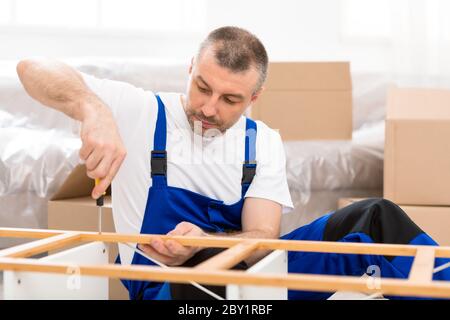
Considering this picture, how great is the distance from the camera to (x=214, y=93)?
4.82 feet

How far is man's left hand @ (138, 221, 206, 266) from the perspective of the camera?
3.78 ft

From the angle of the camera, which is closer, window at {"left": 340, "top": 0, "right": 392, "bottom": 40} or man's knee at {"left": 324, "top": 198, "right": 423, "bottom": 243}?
man's knee at {"left": 324, "top": 198, "right": 423, "bottom": 243}

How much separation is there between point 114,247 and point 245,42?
84 cm

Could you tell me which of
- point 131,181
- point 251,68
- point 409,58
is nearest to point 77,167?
point 131,181

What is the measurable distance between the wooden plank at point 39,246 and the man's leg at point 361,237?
0.44 metres

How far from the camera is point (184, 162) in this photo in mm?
1522

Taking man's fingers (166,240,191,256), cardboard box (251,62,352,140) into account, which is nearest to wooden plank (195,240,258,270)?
man's fingers (166,240,191,256)

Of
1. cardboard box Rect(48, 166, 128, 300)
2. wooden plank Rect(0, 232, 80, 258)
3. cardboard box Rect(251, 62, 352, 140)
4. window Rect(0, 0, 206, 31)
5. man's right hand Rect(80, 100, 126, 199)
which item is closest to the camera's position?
wooden plank Rect(0, 232, 80, 258)

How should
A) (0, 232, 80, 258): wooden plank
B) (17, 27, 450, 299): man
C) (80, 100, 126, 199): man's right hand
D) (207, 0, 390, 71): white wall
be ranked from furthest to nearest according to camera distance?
(207, 0, 390, 71): white wall
(17, 27, 450, 299): man
(80, 100, 126, 199): man's right hand
(0, 232, 80, 258): wooden plank

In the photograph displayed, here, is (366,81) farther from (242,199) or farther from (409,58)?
(242,199)

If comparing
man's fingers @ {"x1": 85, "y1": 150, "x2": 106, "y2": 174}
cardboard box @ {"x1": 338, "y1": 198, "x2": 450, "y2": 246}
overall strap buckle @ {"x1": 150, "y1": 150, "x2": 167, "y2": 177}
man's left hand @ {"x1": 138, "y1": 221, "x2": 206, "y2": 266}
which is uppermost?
man's fingers @ {"x1": 85, "y1": 150, "x2": 106, "y2": 174}

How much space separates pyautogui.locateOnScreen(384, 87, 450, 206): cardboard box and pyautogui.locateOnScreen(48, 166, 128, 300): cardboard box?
0.85m

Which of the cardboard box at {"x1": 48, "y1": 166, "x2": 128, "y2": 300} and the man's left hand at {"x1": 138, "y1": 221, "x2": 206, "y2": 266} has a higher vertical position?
the man's left hand at {"x1": 138, "y1": 221, "x2": 206, "y2": 266}

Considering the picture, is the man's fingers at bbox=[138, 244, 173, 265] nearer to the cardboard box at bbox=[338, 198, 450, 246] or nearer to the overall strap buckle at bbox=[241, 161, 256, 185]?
the overall strap buckle at bbox=[241, 161, 256, 185]
